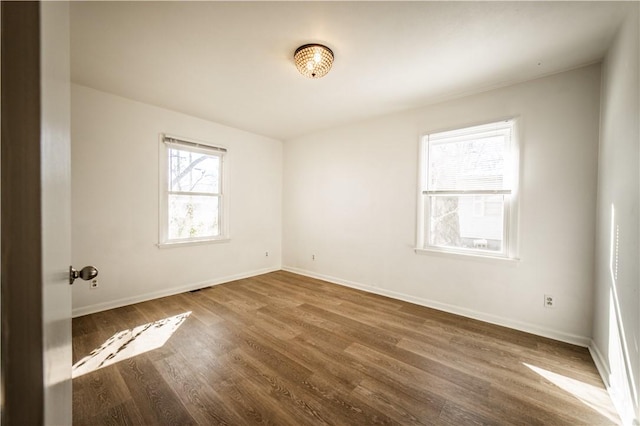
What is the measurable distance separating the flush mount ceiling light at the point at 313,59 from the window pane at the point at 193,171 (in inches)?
94.0

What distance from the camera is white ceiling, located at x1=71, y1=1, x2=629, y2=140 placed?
1771mm

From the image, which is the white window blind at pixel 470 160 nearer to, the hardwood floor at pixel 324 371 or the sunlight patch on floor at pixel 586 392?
the hardwood floor at pixel 324 371

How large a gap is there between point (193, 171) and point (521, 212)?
14.0 feet

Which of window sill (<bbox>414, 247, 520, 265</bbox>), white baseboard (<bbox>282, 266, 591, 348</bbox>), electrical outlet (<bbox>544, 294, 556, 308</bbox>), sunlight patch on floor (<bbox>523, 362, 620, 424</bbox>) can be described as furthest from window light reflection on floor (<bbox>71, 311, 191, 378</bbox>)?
electrical outlet (<bbox>544, 294, 556, 308</bbox>)

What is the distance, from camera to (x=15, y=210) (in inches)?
14.3

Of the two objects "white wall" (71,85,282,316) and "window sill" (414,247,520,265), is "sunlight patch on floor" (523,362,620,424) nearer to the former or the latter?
"window sill" (414,247,520,265)

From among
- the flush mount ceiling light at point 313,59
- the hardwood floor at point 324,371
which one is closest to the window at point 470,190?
the hardwood floor at point 324,371

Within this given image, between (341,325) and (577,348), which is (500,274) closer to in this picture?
(577,348)

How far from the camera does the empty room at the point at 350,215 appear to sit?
1.55m

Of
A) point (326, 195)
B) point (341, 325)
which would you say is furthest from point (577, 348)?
point (326, 195)

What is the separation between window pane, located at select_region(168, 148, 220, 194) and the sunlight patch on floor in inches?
172

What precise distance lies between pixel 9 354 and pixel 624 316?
270 centimetres

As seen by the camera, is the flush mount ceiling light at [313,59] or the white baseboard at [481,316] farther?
the white baseboard at [481,316]

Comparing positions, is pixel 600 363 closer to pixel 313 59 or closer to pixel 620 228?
pixel 620 228
